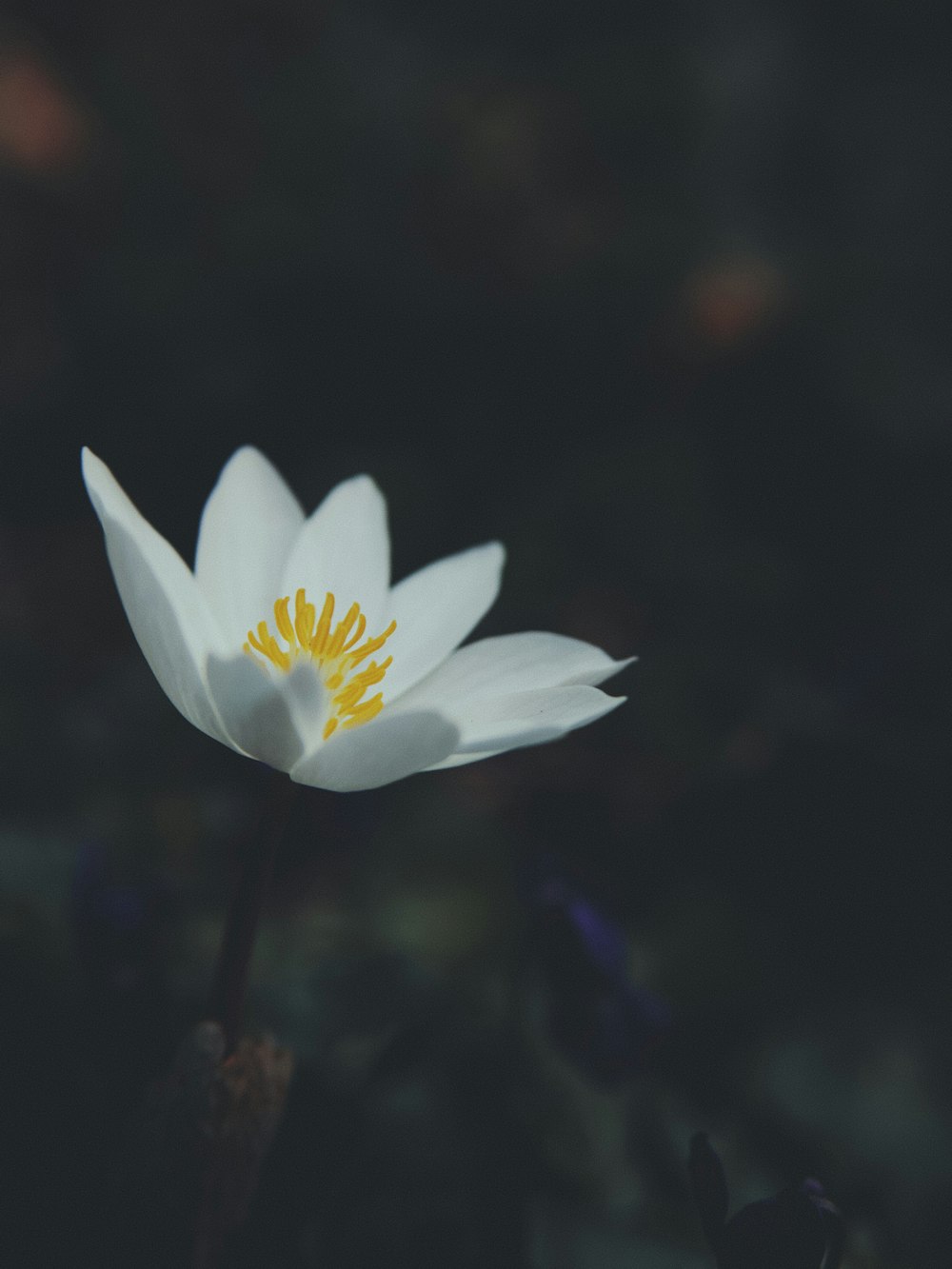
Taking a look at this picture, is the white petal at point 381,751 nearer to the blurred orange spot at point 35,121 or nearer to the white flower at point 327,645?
the white flower at point 327,645

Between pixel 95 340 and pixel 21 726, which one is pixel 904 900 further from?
pixel 95 340

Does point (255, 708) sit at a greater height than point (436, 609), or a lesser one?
lesser

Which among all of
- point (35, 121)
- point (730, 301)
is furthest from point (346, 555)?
point (35, 121)

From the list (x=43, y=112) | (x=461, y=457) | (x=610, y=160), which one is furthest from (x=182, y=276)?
(x=610, y=160)

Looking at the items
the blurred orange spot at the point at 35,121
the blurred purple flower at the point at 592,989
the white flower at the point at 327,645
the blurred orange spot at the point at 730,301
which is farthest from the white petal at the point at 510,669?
the blurred orange spot at the point at 35,121

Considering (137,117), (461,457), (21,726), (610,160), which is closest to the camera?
(21,726)

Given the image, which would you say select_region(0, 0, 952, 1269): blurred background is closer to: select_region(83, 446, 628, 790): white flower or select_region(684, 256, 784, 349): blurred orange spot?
select_region(684, 256, 784, 349): blurred orange spot

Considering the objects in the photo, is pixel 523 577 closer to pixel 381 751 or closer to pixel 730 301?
pixel 730 301
